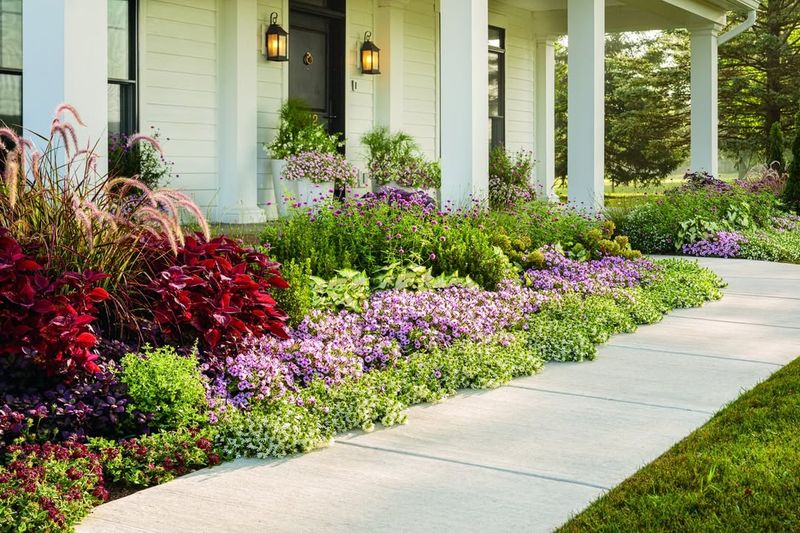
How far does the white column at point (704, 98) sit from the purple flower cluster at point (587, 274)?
7.86m

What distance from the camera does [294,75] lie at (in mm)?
11297

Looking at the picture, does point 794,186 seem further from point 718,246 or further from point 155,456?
point 155,456

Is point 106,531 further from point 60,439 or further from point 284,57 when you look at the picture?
point 284,57

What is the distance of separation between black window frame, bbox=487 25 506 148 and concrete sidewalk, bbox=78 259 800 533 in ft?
33.1

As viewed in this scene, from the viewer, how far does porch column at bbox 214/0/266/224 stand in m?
10.1

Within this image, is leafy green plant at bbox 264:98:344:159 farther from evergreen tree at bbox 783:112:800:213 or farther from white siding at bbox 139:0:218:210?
evergreen tree at bbox 783:112:800:213

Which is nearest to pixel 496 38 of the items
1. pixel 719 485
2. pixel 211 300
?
pixel 211 300

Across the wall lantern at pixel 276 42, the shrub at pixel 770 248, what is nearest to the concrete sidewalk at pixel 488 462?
the shrub at pixel 770 248

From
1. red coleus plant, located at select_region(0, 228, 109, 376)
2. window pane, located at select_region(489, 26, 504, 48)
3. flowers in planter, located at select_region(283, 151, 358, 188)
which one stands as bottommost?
red coleus plant, located at select_region(0, 228, 109, 376)

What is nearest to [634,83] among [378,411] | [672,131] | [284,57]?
[672,131]

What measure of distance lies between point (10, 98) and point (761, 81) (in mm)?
23166

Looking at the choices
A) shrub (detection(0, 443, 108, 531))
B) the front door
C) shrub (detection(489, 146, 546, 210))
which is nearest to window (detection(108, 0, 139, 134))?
the front door

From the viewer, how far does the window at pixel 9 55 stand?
815 cm

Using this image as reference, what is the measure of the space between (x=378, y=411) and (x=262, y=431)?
623 millimetres
